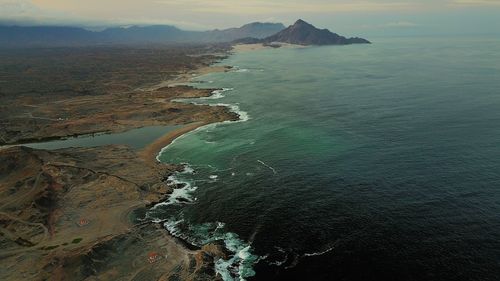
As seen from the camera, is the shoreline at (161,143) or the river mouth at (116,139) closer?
the shoreline at (161,143)

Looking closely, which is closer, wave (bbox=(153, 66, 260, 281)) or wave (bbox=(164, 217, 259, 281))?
wave (bbox=(164, 217, 259, 281))

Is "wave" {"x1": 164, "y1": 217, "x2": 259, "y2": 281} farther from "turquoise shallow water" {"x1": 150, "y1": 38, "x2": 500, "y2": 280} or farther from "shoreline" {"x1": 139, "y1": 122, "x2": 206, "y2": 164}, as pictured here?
"shoreline" {"x1": 139, "y1": 122, "x2": 206, "y2": 164}

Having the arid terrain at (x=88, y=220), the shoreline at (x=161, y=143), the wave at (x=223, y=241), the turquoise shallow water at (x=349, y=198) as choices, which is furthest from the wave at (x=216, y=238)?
the shoreline at (x=161, y=143)

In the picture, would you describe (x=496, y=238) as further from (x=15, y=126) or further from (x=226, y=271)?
(x=15, y=126)

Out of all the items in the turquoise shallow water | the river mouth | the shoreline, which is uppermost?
the turquoise shallow water

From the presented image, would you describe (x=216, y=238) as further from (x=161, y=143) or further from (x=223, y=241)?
(x=161, y=143)

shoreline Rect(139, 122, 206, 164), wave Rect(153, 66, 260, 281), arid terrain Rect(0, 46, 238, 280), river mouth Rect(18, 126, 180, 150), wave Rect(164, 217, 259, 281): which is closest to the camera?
wave Rect(164, 217, 259, 281)

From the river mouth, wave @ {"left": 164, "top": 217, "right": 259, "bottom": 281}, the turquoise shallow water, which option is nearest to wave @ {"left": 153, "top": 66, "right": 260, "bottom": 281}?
wave @ {"left": 164, "top": 217, "right": 259, "bottom": 281}

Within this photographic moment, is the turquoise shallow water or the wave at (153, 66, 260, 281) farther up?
the turquoise shallow water

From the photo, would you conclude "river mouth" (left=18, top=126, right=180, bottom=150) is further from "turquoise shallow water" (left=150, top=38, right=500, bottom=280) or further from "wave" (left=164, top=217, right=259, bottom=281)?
"wave" (left=164, top=217, right=259, bottom=281)

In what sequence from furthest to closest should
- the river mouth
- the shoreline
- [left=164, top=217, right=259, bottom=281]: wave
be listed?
the river mouth < the shoreline < [left=164, top=217, right=259, bottom=281]: wave

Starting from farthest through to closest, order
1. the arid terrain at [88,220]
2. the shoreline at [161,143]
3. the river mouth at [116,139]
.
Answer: the river mouth at [116,139], the shoreline at [161,143], the arid terrain at [88,220]

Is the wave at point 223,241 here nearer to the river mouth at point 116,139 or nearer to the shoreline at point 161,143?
the shoreline at point 161,143
